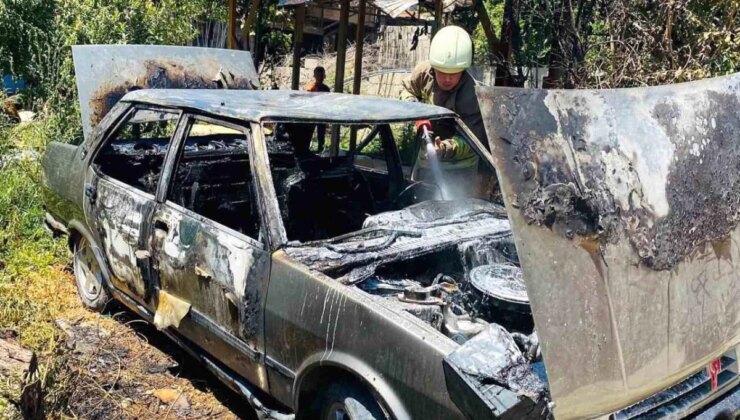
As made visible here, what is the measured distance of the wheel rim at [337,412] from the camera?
2698 millimetres

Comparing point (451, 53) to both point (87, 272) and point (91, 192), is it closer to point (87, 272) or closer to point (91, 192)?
point (91, 192)

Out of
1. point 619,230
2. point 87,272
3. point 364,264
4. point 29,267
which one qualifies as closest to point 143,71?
point 29,267

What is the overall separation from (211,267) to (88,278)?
6.60 feet

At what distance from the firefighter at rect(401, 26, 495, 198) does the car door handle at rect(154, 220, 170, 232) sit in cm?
152

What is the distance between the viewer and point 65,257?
5.46 meters

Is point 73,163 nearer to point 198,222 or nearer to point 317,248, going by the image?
point 198,222

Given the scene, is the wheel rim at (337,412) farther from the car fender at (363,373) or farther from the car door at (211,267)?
the car door at (211,267)

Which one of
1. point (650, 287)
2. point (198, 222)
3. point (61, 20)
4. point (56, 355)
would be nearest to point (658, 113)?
point (650, 287)

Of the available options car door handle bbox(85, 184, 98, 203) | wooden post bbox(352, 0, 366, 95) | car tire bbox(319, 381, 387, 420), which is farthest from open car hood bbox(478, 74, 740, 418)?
wooden post bbox(352, 0, 366, 95)

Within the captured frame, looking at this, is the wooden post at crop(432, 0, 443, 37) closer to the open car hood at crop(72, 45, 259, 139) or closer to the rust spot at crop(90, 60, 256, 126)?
the open car hood at crop(72, 45, 259, 139)

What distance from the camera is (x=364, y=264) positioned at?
290 cm

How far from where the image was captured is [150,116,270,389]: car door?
2979 mm

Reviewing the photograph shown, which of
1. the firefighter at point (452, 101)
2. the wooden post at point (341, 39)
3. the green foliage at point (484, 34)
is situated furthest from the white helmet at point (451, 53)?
the green foliage at point (484, 34)

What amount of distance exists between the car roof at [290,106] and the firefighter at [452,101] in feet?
0.76
